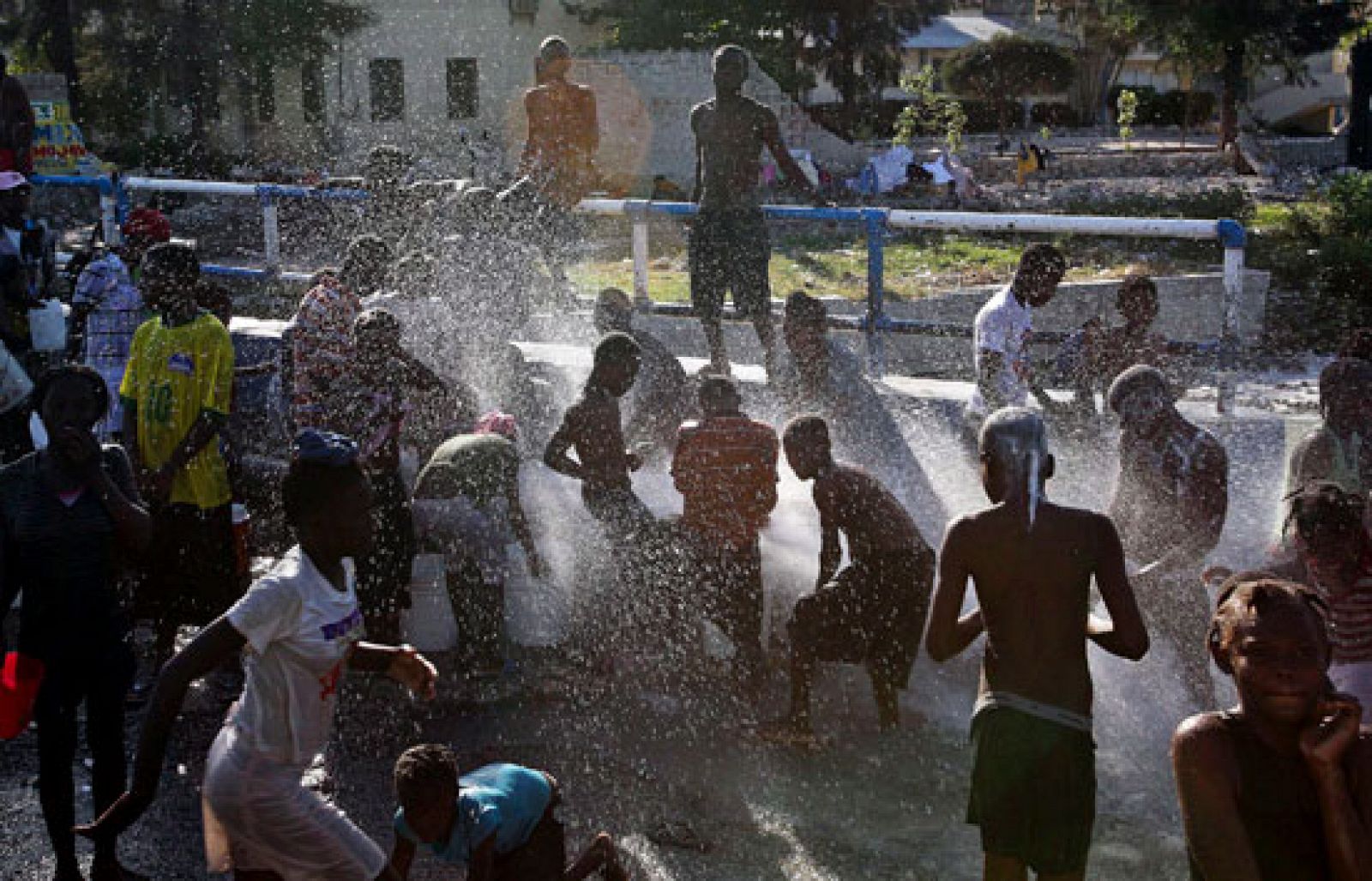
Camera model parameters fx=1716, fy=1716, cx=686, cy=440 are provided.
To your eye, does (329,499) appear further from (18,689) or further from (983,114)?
(983,114)

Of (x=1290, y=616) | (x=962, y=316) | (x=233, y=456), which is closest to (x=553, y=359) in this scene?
(x=233, y=456)

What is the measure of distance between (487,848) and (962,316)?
1443cm

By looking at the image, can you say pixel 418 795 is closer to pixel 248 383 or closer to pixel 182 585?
pixel 182 585

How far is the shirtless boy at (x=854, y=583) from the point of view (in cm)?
632

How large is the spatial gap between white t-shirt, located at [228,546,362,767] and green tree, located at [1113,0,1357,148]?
35.1 m

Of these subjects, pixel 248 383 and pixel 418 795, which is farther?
pixel 248 383

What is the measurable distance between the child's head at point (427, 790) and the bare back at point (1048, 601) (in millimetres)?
1399

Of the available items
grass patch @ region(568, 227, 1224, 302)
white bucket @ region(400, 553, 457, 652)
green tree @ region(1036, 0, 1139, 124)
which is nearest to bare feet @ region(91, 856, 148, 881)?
white bucket @ region(400, 553, 457, 652)

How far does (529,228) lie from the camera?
400 inches

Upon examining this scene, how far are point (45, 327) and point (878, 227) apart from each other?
14.4 ft

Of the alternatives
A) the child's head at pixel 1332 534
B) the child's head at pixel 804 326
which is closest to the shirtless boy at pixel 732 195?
the child's head at pixel 804 326

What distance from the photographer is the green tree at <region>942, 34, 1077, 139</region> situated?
170 ft

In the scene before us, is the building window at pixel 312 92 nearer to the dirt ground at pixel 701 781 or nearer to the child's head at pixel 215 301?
the child's head at pixel 215 301

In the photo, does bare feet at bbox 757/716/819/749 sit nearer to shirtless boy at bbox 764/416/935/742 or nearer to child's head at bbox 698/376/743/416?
shirtless boy at bbox 764/416/935/742
